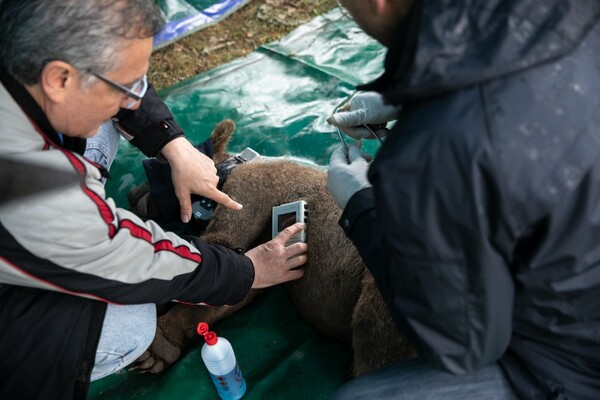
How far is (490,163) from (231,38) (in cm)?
414

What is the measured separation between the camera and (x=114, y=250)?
83.0 inches

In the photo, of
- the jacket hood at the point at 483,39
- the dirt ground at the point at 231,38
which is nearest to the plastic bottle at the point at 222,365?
the jacket hood at the point at 483,39

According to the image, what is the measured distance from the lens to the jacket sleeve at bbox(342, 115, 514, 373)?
4.94 ft

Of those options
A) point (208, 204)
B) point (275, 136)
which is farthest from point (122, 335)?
point (275, 136)

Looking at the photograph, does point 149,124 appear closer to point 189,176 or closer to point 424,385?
point 189,176

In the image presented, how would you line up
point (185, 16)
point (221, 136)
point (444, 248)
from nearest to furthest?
point (444, 248), point (221, 136), point (185, 16)

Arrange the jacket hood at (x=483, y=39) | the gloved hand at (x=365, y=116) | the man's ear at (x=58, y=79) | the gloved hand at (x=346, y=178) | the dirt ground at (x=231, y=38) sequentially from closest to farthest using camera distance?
the jacket hood at (x=483, y=39)
the man's ear at (x=58, y=79)
the gloved hand at (x=346, y=178)
the gloved hand at (x=365, y=116)
the dirt ground at (x=231, y=38)

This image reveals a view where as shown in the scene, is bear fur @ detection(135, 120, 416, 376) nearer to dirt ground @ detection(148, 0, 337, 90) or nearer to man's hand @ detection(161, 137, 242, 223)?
man's hand @ detection(161, 137, 242, 223)

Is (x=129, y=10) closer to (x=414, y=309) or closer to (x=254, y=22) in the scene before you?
(x=414, y=309)

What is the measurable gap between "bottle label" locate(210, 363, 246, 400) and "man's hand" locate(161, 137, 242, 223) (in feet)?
2.86

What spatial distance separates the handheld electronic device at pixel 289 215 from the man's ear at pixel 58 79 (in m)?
1.46

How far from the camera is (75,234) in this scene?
1955 mm

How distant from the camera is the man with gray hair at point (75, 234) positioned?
1.83m

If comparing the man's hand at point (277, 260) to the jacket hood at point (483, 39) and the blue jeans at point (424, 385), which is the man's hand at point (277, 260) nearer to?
the blue jeans at point (424, 385)
